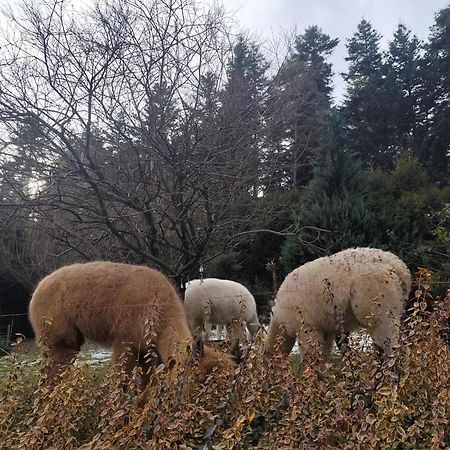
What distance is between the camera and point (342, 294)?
509 cm

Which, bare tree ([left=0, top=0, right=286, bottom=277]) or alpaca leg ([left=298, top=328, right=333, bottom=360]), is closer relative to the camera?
alpaca leg ([left=298, top=328, right=333, bottom=360])

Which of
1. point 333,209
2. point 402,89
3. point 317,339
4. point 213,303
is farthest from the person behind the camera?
point 402,89

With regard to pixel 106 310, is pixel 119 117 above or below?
above

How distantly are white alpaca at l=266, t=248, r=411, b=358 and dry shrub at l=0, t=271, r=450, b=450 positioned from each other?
1270mm

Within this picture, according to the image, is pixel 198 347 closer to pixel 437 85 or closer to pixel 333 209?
pixel 333 209

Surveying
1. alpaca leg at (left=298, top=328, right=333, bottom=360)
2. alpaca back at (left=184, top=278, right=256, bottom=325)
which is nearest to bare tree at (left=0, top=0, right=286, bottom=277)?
alpaca back at (left=184, top=278, right=256, bottom=325)

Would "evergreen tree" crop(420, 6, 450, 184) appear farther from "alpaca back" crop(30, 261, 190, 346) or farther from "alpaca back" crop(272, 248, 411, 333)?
"alpaca back" crop(30, 261, 190, 346)

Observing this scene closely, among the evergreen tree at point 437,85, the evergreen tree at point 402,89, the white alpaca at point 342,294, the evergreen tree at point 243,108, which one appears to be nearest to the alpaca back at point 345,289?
the white alpaca at point 342,294

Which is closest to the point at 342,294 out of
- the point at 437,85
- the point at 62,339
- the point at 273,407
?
the point at 273,407

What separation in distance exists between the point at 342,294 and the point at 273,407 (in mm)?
2103

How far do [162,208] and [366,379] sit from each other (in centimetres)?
448

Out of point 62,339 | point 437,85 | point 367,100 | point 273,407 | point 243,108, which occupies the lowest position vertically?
point 273,407

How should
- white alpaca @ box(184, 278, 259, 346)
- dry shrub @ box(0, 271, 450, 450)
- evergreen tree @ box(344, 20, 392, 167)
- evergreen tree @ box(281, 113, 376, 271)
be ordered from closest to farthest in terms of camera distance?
1. dry shrub @ box(0, 271, 450, 450)
2. white alpaca @ box(184, 278, 259, 346)
3. evergreen tree @ box(281, 113, 376, 271)
4. evergreen tree @ box(344, 20, 392, 167)

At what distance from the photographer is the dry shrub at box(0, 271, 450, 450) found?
8.56 ft
